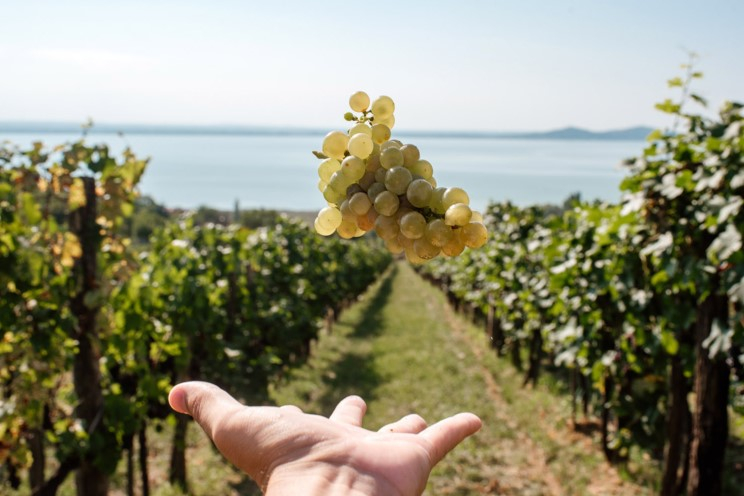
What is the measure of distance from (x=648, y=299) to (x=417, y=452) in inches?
189

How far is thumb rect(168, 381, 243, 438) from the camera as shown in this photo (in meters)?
1.25

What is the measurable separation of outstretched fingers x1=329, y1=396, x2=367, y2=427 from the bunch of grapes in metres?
0.47

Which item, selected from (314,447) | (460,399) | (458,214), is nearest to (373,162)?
(458,214)

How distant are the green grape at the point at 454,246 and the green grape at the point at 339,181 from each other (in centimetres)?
24

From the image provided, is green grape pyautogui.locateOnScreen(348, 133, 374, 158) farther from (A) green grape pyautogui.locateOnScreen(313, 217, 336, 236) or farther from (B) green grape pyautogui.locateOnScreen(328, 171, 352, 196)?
(A) green grape pyautogui.locateOnScreen(313, 217, 336, 236)

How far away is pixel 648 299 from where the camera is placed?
17.4ft

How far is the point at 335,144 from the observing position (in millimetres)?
1188

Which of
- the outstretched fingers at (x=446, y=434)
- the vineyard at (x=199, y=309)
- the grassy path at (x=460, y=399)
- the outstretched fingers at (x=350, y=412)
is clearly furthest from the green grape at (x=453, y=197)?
the grassy path at (x=460, y=399)

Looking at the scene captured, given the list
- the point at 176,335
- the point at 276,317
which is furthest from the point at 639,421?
the point at 276,317

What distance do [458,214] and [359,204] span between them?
0.20 meters

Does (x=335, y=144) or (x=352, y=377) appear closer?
(x=335, y=144)

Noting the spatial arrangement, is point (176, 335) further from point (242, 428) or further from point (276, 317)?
point (242, 428)

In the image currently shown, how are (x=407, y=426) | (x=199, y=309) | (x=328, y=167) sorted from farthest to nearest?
(x=199, y=309) < (x=407, y=426) < (x=328, y=167)

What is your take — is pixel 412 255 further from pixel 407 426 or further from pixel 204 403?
pixel 204 403
